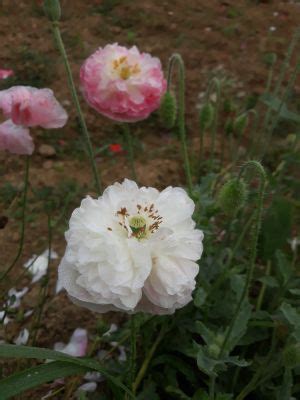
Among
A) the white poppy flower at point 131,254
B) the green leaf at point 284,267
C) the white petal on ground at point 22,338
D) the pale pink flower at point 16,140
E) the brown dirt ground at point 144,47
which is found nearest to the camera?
the white poppy flower at point 131,254

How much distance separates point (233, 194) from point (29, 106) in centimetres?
38

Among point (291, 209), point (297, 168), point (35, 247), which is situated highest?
point (291, 209)

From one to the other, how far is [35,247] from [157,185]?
47 cm

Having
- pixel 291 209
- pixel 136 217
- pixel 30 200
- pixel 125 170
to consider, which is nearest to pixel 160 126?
pixel 125 170

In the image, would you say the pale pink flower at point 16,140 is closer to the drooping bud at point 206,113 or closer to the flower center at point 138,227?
the flower center at point 138,227

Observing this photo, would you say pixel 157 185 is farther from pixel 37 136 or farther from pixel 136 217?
pixel 136 217

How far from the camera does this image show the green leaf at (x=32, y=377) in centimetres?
66

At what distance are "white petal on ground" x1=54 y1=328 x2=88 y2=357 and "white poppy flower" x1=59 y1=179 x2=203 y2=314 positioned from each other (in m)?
0.60

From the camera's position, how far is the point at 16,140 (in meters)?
0.93

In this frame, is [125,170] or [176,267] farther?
[125,170]

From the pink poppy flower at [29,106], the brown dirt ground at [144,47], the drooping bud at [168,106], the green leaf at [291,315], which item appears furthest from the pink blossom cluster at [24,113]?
the brown dirt ground at [144,47]

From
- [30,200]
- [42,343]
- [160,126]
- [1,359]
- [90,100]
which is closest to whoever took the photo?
[90,100]

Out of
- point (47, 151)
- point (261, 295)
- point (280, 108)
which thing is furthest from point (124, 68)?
point (47, 151)

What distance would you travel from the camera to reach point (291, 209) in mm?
1201
